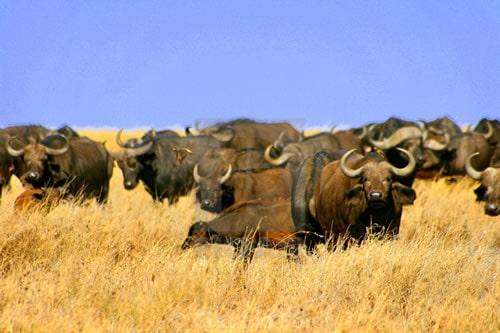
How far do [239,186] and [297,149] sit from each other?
14.8 ft

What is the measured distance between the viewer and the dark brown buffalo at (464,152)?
21516 mm

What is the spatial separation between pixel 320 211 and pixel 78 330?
14.7ft

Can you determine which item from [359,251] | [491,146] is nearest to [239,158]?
[359,251]

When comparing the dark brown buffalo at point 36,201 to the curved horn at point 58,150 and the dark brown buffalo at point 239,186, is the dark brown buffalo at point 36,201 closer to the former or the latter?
the curved horn at point 58,150

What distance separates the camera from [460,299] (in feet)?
25.8

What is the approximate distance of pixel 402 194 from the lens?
31.8ft

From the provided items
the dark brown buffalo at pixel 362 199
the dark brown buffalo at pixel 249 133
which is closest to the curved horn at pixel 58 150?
the dark brown buffalo at pixel 249 133

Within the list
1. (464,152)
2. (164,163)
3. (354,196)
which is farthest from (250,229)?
(464,152)

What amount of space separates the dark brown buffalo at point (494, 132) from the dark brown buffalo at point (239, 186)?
10.8m

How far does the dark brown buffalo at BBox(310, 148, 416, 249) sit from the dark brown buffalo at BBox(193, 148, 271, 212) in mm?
2571

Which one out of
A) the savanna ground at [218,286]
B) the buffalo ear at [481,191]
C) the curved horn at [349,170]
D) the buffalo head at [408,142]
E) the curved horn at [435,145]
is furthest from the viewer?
the curved horn at [435,145]

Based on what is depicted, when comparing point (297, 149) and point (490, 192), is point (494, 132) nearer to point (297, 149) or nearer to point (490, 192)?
point (297, 149)

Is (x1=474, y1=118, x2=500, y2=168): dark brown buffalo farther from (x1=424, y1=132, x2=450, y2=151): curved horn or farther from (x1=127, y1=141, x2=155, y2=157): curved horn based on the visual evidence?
(x1=127, y1=141, x2=155, y2=157): curved horn

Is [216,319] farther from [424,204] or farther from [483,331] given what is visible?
[424,204]
